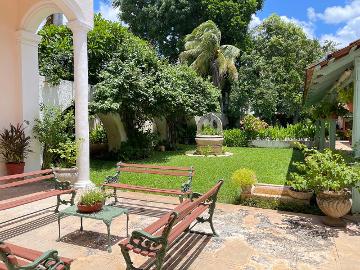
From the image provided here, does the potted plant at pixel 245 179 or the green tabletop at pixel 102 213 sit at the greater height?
the potted plant at pixel 245 179

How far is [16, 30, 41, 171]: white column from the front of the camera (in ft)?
30.3

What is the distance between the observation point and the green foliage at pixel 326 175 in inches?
210

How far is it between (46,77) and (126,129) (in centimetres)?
480

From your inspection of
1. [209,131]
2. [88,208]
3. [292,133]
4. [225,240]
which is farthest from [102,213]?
[292,133]

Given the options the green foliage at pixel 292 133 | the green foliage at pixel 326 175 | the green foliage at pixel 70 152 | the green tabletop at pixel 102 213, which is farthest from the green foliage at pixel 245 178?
the green foliage at pixel 292 133

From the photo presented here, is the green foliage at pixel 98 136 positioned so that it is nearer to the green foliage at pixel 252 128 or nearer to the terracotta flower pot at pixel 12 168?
the terracotta flower pot at pixel 12 168

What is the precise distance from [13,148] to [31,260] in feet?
21.4

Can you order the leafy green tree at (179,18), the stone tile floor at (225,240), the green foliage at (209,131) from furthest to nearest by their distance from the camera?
the leafy green tree at (179,18), the green foliage at (209,131), the stone tile floor at (225,240)

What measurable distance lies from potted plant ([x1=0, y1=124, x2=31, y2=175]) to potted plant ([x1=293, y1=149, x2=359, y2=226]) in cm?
718

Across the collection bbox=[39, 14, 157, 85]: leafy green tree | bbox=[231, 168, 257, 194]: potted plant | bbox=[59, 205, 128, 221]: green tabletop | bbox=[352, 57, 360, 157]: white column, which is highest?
bbox=[39, 14, 157, 85]: leafy green tree

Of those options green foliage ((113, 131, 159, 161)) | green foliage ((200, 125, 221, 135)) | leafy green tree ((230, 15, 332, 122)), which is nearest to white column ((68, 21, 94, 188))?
green foliage ((113, 131, 159, 161))

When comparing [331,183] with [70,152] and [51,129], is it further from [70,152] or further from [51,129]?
[51,129]

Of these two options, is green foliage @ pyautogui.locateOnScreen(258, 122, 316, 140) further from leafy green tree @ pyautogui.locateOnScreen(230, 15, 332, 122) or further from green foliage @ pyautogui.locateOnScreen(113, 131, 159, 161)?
green foliage @ pyautogui.locateOnScreen(113, 131, 159, 161)

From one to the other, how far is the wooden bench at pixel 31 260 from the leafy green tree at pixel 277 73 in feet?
71.9
